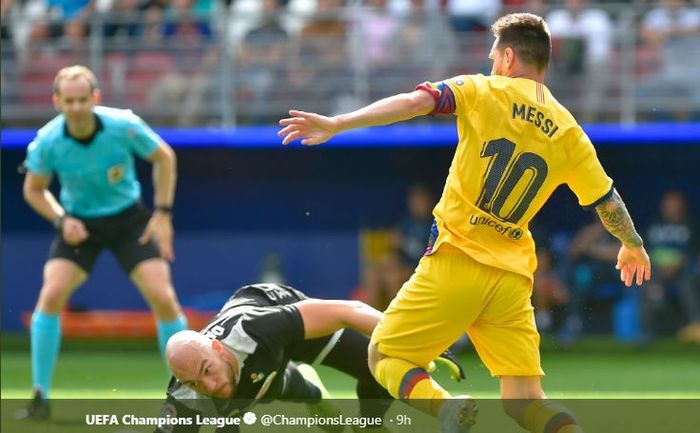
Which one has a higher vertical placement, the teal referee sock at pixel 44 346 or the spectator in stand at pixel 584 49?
the spectator in stand at pixel 584 49

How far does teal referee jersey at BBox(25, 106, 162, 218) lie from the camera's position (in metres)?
9.09

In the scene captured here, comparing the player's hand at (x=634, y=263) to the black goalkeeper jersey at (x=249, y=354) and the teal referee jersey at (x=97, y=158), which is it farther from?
the teal referee jersey at (x=97, y=158)

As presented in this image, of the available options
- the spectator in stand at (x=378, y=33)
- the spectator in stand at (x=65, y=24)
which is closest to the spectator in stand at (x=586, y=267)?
the spectator in stand at (x=378, y=33)

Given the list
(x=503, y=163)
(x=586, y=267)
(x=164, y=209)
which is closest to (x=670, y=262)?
(x=586, y=267)

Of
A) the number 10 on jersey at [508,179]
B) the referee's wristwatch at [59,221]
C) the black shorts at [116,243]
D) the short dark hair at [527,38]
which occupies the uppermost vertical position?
the short dark hair at [527,38]

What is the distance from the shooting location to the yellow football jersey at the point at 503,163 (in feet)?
18.9

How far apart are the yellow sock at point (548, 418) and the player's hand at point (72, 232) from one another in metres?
4.07

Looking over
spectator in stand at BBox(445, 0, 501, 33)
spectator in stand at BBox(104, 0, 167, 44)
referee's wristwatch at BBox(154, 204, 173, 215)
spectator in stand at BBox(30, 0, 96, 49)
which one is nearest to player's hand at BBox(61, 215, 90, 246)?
referee's wristwatch at BBox(154, 204, 173, 215)

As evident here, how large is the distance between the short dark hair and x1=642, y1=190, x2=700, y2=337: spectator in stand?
866 cm

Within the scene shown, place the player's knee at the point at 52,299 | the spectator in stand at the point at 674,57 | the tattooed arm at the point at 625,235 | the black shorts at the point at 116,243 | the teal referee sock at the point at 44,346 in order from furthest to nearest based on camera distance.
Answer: the spectator in stand at the point at 674,57
the black shorts at the point at 116,243
the player's knee at the point at 52,299
the teal referee sock at the point at 44,346
the tattooed arm at the point at 625,235

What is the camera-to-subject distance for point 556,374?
10.8 m

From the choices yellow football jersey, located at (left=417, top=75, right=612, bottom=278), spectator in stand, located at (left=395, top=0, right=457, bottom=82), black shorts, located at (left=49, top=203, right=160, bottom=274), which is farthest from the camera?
spectator in stand, located at (left=395, top=0, right=457, bottom=82)

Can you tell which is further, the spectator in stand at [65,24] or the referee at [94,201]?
the spectator in stand at [65,24]

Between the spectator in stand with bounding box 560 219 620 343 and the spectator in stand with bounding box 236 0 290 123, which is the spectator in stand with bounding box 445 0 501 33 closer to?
the spectator in stand with bounding box 236 0 290 123
